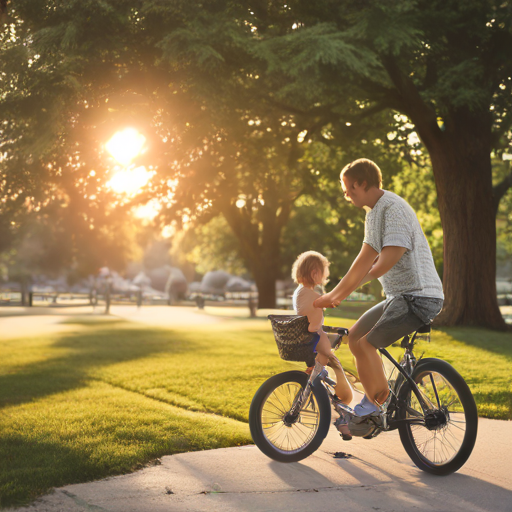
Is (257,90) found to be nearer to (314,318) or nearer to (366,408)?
(314,318)

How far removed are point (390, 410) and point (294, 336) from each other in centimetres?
85

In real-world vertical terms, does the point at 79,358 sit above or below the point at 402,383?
below

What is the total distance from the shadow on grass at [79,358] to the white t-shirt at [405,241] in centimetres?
525

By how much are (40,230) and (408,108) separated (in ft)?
171

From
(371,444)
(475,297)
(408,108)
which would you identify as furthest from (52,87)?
(475,297)

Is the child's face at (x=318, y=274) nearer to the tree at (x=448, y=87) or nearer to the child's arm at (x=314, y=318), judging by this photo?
the child's arm at (x=314, y=318)

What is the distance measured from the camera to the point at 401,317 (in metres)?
4.49

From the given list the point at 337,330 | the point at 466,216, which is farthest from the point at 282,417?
the point at 466,216

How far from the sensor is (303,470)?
187 inches

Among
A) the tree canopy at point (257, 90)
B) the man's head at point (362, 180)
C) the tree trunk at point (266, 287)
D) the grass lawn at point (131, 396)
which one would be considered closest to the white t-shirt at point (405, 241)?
the man's head at point (362, 180)

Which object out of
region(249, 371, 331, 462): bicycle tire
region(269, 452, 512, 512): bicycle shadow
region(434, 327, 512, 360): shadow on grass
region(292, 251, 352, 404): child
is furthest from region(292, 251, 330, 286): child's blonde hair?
region(434, 327, 512, 360): shadow on grass

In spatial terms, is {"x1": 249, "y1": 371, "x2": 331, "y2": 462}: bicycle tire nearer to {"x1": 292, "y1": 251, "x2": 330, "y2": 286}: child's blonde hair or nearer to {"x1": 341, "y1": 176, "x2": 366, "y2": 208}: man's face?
{"x1": 292, "y1": 251, "x2": 330, "y2": 286}: child's blonde hair

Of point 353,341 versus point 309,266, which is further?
point 309,266

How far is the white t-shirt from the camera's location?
4.48m
